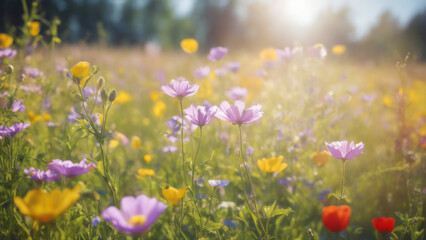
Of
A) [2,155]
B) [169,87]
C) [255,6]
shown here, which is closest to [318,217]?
[169,87]

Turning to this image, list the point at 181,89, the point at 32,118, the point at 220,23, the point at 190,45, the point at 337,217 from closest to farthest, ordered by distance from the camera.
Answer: the point at 337,217 → the point at 181,89 → the point at 32,118 → the point at 190,45 → the point at 220,23

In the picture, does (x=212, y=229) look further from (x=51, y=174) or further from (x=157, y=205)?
(x=51, y=174)

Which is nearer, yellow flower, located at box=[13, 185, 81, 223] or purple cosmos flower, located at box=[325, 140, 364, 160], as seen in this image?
yellow flower, located at box=[13, 185, 81, 223]

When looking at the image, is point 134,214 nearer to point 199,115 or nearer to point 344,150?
point 199,115

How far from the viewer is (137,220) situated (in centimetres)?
75

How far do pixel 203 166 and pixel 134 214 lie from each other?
0.45 meters

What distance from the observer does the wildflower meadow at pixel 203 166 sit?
105cm

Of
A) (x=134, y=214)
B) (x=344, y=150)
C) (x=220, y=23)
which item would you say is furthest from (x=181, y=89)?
(x=220, y=23)

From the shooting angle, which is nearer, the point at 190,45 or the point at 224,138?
the point at 224,138

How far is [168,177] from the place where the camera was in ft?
6.13

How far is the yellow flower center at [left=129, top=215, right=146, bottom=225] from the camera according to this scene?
0.74 m

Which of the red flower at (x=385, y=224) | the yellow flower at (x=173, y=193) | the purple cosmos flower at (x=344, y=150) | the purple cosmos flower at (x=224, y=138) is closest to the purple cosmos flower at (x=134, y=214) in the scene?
the yellow flower at (x=173, y=193)

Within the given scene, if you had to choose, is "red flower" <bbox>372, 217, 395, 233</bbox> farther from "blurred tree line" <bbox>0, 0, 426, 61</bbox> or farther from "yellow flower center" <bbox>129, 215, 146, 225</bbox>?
"blurred tree line" <bbox>0, 0, 426, 61</bbox>

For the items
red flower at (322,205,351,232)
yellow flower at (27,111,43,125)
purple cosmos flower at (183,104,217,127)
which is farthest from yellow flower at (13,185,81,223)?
yellow flower at (27,111,43,125)
